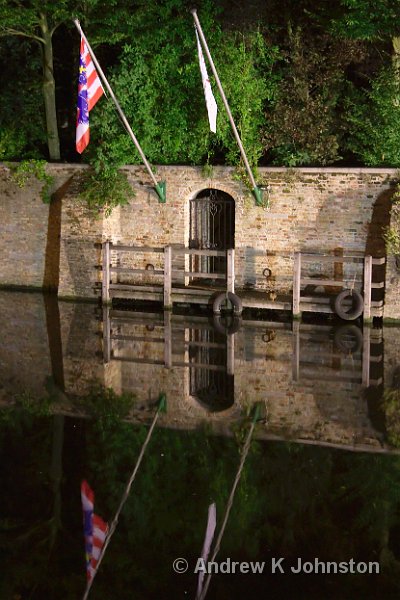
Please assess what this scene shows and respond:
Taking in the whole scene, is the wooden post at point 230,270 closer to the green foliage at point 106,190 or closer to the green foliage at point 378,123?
the green foliage at point 106,190

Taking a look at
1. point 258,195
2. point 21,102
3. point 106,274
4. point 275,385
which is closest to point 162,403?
point 275,385

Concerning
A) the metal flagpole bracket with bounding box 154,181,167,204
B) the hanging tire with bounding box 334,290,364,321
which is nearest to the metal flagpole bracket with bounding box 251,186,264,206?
the metal flagpole bracket with bounding box 154,181,167,204

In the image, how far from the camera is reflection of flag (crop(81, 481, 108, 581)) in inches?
335

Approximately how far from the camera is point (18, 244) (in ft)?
77.8

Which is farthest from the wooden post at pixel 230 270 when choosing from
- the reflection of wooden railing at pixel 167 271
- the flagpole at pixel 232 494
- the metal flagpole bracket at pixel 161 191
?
the flagpole at pixel 232 494

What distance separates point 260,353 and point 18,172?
965 cm

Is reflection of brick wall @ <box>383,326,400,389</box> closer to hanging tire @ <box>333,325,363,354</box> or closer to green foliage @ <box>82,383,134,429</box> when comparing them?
hanging tire @ <box>333,325,363,354</box>

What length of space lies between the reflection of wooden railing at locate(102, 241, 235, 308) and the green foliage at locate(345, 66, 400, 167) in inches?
154

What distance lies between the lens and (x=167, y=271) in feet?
67.7

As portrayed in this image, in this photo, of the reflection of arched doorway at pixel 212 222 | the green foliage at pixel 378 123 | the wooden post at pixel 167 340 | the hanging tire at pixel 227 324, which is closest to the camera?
the wooden post at pixel 167 340

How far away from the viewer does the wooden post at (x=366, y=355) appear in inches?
568

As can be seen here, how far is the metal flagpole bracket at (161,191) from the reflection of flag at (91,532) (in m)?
12.5

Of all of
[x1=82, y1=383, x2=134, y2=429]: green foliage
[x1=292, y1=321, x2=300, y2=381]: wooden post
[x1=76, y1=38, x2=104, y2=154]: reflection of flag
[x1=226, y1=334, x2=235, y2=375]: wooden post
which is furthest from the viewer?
[x1=76, y1=38, x2=104, y2=154]: reflection of flag

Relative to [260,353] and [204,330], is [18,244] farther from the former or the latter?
[260,353]
